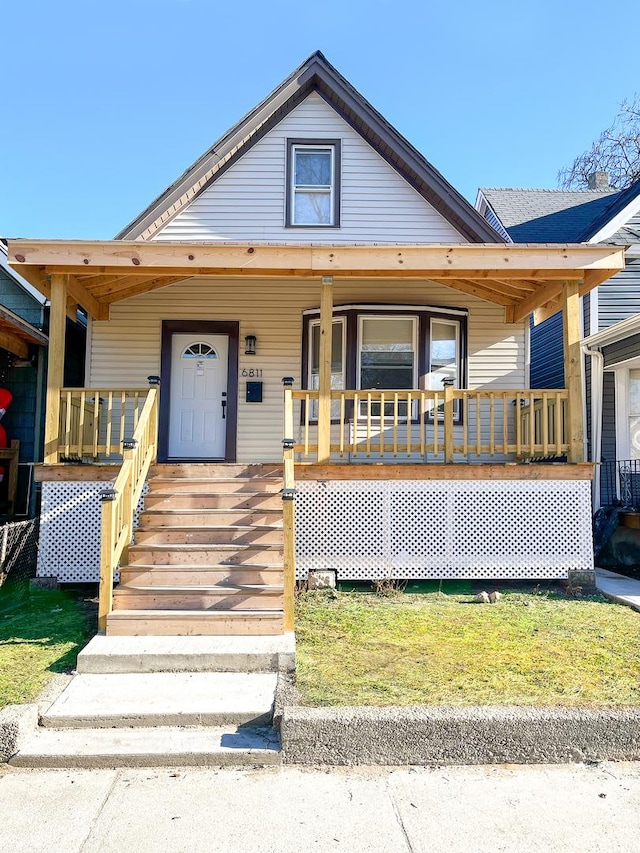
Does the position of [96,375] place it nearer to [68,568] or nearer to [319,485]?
[68,568]

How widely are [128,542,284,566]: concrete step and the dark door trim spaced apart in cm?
299

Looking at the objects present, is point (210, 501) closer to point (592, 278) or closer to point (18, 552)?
point (18, 552)

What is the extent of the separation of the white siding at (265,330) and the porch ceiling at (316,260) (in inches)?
65.7

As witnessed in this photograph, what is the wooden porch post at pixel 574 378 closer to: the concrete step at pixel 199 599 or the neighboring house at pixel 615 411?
the neighboring house at pixel 615 411

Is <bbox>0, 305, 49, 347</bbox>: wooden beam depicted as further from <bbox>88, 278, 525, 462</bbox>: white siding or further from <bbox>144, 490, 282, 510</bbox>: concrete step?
<bbox>144, 490, 282, 510</bbox>: concrete step

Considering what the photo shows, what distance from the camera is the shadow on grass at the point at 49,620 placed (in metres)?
4.98

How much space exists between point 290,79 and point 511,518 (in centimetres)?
708

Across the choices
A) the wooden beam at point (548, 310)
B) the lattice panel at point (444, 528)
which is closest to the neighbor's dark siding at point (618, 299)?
the wooden beam at point (548, 310)

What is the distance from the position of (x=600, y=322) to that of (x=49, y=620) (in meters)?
9.60

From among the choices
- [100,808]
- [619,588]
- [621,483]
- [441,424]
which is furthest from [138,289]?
[621,483]

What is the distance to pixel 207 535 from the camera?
19.6 ft

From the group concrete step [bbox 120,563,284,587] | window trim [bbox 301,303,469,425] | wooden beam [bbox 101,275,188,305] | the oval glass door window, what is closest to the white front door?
the oval glass door window

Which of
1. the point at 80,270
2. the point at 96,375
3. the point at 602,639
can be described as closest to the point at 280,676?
the point at 602,639

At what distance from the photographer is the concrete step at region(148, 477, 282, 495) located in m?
6.64
